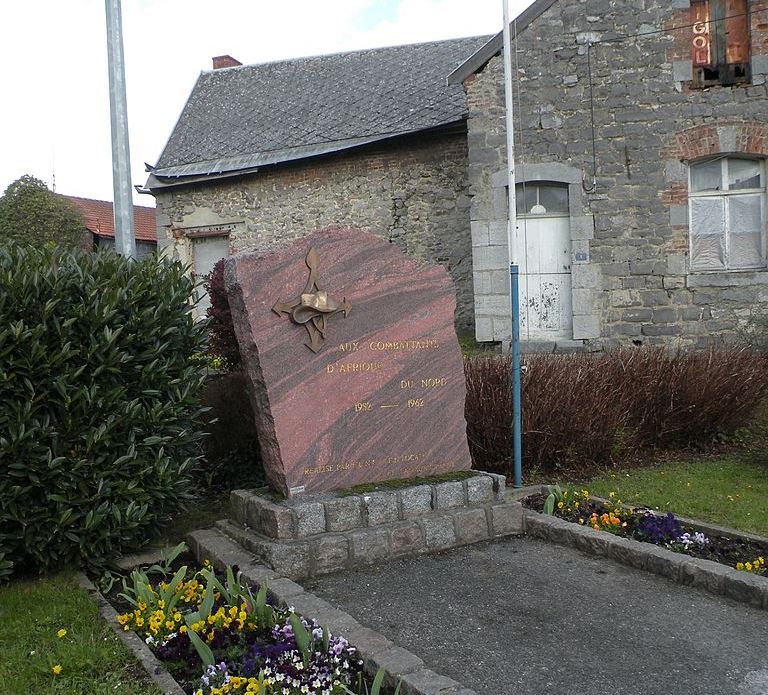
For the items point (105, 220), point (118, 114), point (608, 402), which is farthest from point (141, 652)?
point (105, 220)

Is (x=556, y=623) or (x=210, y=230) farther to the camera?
(x=210, y=230)

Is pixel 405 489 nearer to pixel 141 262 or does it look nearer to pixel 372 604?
pixel 372 604

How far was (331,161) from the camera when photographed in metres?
14.5

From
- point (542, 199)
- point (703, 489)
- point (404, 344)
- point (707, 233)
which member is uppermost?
point (542, 199)

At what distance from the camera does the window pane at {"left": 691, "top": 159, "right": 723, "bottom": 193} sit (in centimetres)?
1144

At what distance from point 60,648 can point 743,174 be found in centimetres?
1089

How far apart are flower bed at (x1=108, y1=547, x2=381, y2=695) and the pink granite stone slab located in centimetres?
106

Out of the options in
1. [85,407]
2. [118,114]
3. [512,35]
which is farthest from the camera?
[512,35]

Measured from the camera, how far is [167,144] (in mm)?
16531

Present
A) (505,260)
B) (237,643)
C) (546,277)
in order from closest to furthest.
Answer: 1. (237,643)
2. (505,260)
3. (546,277)

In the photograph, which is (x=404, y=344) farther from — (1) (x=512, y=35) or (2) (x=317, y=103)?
(2) (x=317, y=103)

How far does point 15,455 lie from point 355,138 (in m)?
11.0

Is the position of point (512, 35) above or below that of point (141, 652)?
above

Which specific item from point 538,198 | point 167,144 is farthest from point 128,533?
point 167,144
